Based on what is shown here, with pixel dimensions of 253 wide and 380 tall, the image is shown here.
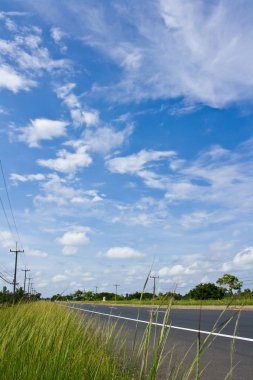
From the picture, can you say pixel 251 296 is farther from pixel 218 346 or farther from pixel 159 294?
pixel 218 346

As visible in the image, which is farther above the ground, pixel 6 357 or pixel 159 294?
pixel 159 294

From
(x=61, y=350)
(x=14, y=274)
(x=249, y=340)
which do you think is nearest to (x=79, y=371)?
(x=61, y=350)

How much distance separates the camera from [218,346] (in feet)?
34.0

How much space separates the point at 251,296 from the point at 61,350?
233 cm

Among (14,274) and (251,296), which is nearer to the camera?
(251,296)

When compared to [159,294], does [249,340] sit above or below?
below

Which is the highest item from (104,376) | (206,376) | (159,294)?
(159,294)

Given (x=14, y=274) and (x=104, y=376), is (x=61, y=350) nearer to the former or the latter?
(x=104, y=376)

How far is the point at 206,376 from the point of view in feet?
23.7

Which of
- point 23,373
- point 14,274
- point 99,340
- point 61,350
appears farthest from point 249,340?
point 14,274

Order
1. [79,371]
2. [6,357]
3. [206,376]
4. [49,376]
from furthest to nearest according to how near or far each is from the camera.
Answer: [206,376], [6,357], [79,371], [49,376]

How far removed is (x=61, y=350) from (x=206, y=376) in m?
3.66

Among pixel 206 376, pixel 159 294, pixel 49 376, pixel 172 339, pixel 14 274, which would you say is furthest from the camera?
pixel 14 274

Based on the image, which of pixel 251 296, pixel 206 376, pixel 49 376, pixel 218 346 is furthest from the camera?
pixel 218 346
